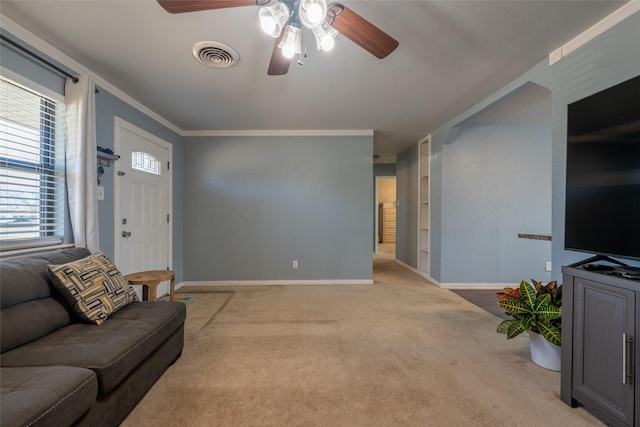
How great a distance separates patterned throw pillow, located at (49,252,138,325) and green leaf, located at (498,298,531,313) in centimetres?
277

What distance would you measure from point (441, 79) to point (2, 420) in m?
3.25

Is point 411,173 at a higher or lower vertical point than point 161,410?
higher

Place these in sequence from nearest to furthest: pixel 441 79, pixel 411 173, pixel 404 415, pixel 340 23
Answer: pixel 340 23 < pixel 404 415 < pixel 441 79 < pixel 411 173

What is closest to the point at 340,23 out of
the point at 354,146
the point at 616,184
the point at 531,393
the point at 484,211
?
the point at 616,184

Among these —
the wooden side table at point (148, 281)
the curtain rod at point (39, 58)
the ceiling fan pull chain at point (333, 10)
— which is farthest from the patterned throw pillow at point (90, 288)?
the ceiling fan pull chain at point (333, 10)

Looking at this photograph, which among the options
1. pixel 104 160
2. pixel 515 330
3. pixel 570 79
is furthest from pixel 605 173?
pixel 104 160

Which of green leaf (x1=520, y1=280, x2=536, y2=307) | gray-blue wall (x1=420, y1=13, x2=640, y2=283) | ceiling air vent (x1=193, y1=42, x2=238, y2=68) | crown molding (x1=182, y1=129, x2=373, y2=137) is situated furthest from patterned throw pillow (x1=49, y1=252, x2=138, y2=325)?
gray-blue wall (x1=420, y1=13, x2=640, y2=283)

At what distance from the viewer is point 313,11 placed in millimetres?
1161

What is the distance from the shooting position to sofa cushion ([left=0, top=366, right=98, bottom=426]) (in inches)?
34.3

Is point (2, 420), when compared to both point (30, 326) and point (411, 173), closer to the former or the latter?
point (30, 326)

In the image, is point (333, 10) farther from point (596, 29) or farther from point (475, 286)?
point (475, 286)

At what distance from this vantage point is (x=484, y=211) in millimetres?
3748

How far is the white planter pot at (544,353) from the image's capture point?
183 cm

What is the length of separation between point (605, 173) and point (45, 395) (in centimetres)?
277
